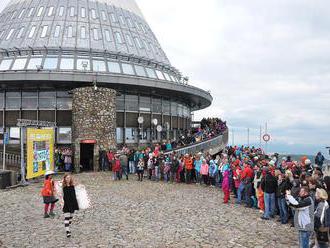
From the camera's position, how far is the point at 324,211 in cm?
739

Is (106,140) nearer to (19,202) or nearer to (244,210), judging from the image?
(19,202)

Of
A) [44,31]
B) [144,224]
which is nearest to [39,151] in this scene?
[144,224]

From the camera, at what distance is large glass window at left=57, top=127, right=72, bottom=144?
99.7 feet

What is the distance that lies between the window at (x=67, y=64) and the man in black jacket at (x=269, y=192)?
24.1 metres

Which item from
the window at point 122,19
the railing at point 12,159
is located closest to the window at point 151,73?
the window at point 122,19

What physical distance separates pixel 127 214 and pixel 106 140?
1418 centimetres

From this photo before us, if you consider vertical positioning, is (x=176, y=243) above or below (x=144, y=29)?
below

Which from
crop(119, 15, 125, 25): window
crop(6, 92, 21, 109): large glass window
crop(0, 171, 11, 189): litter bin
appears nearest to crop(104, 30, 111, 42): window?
crop(119, 15, 125, 25): window

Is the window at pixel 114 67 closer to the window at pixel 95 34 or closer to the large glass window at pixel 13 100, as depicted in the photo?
the window at pixel 95 34

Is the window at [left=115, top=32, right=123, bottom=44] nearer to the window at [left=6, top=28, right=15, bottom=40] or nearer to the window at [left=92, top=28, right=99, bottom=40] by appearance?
the window at [left=92, top=28, right=99, bottom=40]

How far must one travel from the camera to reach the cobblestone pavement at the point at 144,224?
9.22 metres

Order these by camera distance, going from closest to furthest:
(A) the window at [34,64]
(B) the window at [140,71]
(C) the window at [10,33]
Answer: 1. (A) the window at [34,64]
2. (B) the window at [140,71]
3. (C) the window at [10,33]

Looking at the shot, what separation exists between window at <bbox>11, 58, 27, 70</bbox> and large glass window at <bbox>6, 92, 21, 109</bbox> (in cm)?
248

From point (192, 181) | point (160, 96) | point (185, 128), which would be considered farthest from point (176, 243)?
point (185, 128)
